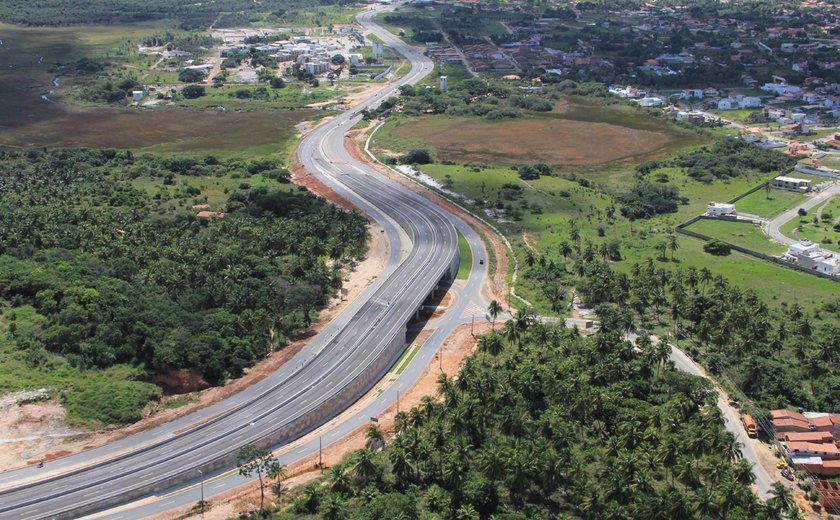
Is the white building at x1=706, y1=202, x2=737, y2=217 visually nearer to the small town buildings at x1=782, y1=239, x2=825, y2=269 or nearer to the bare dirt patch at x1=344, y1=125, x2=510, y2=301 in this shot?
the small town buildings at x1=782, y1=239, x2=825, y2=269

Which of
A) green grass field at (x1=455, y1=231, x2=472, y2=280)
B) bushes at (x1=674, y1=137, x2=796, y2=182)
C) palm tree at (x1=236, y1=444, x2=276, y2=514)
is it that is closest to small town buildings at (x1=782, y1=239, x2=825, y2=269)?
bushes at (x1=674, y1=137, x2=796, y2=182)

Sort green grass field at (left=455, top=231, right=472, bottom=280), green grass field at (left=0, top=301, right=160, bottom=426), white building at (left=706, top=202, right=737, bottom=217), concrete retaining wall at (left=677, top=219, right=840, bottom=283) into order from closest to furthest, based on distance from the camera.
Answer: green grass field at (left=0, top=301, right=160, bottom=426) < concrete retaining wall at (left=677, top=219, right=840, bottom=283) < green grass field at (left=455, top=231, right=472, bottom=280) < white building at (left=706, top=202, right=737, bottom=217)

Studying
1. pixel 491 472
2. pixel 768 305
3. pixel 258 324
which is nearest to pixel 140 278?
pixel 258 324

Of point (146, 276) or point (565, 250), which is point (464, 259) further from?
point (146, 276)

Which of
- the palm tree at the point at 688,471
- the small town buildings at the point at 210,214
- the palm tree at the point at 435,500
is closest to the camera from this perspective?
the palm tree at the point at 435,500

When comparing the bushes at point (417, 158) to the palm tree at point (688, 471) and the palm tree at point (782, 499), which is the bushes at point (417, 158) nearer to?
the palm tree at point (688, 471)

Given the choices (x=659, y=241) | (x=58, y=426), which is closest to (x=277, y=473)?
(x=58, y=426)

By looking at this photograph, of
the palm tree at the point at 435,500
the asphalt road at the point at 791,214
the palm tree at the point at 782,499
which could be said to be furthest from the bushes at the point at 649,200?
the palm tree at the point at 435,500
